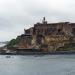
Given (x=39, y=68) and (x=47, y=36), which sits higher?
(x=47, y=36)

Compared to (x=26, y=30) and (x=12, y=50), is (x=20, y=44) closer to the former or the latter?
(x=12, y=50)

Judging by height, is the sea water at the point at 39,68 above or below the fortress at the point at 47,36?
below

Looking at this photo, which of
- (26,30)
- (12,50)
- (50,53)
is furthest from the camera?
(26,30)

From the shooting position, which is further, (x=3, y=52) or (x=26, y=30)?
(x=26, y=30)

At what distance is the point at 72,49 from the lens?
440 feet

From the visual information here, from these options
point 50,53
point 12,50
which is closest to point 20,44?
point 12,50

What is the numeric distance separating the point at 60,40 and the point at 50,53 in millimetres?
8453

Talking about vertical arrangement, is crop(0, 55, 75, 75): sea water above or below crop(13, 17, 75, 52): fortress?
below

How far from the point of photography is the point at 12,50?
14238 cm

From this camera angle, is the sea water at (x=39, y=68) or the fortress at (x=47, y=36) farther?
the fortress at (x=47, y=36)

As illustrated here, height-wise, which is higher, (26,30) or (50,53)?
(26,30)

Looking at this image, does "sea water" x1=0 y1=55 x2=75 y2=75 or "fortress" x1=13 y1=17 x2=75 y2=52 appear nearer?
"sea water" x1=0 y1=55 x2=75 y2=75

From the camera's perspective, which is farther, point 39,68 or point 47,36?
point 47,36

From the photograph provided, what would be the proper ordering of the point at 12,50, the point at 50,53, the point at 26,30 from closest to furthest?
the point at 50,53 < the point at 12,50 < the point at 26,30
